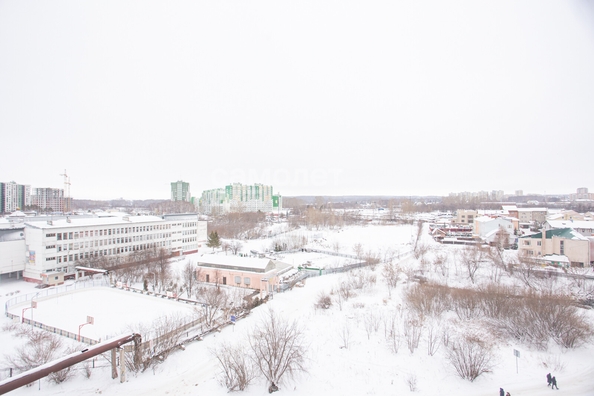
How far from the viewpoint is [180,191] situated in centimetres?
8319

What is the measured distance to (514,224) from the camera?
31.2m

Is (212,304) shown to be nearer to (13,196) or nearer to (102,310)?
(102,310)

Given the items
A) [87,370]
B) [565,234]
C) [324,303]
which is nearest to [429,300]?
[324,303]

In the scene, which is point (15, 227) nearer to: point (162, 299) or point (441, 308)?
point (162, 299)

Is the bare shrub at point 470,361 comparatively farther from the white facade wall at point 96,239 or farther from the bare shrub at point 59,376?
the white facade wall at point 96,239

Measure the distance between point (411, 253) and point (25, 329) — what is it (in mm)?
25456

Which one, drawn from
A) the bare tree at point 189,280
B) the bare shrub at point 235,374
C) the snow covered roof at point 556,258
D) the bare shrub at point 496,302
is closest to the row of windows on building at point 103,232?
the bare tree at point 189,280

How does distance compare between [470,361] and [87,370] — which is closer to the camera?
[87,370]

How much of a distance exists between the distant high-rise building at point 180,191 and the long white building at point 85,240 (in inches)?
2427

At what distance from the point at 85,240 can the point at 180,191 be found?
67.9m

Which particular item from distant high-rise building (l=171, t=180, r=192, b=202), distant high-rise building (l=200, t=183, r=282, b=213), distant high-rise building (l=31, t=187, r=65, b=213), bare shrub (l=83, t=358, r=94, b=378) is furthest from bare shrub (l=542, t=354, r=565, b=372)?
distant high-rise building (l=171, t=180, r=192, b=202)

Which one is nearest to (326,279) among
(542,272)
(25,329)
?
(542,272)

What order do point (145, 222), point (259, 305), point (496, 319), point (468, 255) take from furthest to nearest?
point (145, 222)
point (468, 255)
point (259, 305)
point (496, 319)

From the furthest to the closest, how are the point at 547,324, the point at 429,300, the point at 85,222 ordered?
the point at 85,222 < the point at 429,300 < the point at 547,324
